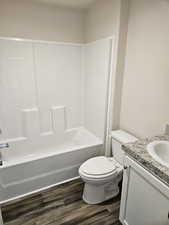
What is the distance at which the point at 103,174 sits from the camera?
159 centimetres

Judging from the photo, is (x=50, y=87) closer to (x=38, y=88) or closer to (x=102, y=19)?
(x=38, y=88)

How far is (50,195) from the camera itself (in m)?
1.84

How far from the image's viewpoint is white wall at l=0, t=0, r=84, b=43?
6.34 ft

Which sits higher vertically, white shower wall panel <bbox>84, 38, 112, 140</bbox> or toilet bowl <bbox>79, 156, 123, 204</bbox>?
white shower wall panel <bbox>84, 38, 112, 140</bbox>

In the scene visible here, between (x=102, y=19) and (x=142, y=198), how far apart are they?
206cm

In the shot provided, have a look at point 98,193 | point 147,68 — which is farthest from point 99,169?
point 147,68

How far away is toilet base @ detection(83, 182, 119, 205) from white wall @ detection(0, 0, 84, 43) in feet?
7.02

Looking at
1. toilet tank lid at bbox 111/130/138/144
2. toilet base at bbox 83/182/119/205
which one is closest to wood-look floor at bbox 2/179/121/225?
toilet base at bbox 83/182/119/205

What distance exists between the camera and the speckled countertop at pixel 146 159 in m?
0.89

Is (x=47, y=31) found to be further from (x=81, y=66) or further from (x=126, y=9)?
(x=126, y=9)

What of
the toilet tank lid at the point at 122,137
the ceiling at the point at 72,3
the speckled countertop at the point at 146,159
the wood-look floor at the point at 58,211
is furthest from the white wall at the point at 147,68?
the wood-look floor at the point at 58,211

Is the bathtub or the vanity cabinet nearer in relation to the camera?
the vanity cabinet

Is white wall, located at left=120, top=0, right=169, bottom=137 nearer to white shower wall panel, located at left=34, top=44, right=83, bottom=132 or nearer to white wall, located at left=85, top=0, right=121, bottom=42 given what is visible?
white wall, located at left=85, top=0, right=121, bottom=42

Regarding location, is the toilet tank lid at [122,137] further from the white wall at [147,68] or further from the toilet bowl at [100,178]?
the toilet bowl at [100,178]
